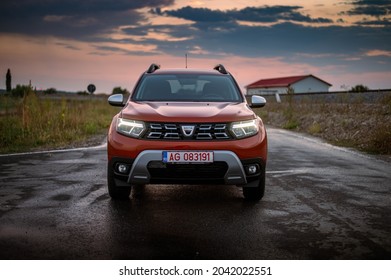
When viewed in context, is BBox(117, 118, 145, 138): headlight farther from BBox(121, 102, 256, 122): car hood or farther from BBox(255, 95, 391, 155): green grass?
BBox(255, 95, 391, 155): green grass

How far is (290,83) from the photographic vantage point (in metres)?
81.9

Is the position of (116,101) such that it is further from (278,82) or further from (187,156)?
(278,82)

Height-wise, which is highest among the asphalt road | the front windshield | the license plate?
the front windshield

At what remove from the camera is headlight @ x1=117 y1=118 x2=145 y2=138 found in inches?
213

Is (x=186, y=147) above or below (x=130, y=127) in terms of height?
below

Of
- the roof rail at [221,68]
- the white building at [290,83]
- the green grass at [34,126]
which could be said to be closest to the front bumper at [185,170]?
the roof rail at [221,68]

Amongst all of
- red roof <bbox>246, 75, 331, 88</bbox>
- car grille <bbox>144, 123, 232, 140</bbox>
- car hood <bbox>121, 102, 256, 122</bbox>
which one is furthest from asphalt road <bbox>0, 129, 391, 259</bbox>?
red roof <bbox>246, 75, 331, 88</bbox>

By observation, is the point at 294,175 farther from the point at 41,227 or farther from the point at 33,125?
the point at 33,125

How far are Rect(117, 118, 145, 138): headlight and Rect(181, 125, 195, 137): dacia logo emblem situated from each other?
1.55 ft

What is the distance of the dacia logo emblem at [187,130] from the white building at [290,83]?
77.5m

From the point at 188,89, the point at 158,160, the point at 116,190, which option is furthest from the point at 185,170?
the point at 188,89

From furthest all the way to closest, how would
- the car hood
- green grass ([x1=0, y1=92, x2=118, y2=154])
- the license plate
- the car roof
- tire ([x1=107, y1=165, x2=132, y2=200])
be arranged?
green grass ([x1=0, y1=92, x2=118, y2=154]), the car roof, tire ([x1=107, y1=165, x2=132, y2=200]), the car hood, the license plate

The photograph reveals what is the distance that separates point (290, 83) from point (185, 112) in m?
78.8

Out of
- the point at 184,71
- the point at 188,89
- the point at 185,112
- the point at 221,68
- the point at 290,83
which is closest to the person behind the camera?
the point at 185,112
